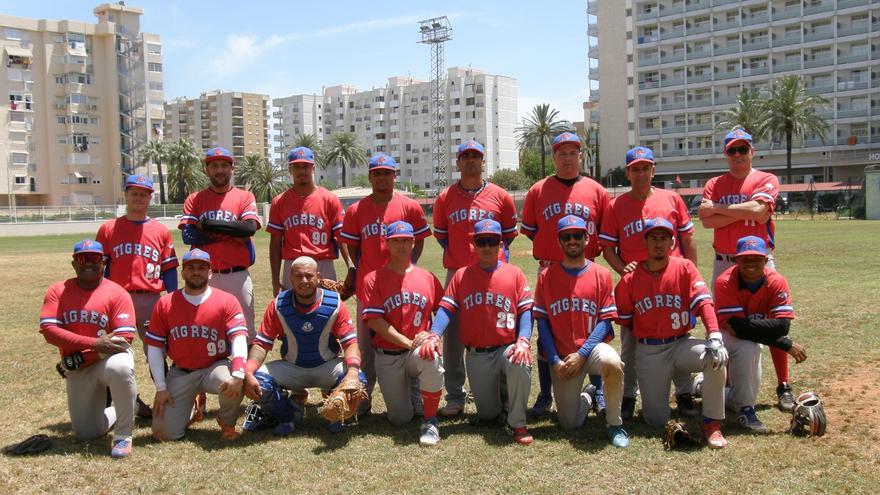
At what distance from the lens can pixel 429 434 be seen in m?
5.78

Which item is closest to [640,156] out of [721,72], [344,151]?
[721,72]

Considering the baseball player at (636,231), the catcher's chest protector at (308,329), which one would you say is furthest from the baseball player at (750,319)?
the catcher's chest protector at (308,329)

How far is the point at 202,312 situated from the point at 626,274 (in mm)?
3517

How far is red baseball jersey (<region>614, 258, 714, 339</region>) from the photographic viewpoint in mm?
5867

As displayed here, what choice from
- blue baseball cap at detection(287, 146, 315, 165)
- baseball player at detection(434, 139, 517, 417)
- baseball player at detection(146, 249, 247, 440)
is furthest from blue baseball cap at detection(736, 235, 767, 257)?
baseball player at detection(146, 249, 247, 440)

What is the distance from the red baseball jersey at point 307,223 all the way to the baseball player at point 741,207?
3.47 metres

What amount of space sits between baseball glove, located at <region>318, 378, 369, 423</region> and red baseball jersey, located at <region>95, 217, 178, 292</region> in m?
2.22

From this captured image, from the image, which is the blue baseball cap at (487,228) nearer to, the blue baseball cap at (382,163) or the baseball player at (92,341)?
the blue baseball cap at (382,163)

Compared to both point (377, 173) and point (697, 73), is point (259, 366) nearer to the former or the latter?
point (377, 173)

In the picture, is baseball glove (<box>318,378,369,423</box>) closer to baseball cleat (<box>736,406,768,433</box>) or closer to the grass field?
the grass field

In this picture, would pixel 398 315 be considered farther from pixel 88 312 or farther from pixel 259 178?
pixel 259 178

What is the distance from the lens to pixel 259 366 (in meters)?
6.16

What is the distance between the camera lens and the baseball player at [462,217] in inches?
265

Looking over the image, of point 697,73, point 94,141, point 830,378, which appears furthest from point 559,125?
point 830,378
